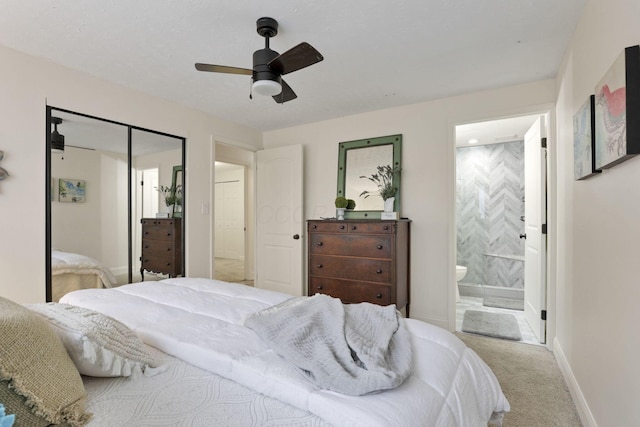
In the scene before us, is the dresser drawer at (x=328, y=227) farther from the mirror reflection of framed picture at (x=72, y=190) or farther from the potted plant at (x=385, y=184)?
the mirror reflection of framed picture at (x=72, y=190)

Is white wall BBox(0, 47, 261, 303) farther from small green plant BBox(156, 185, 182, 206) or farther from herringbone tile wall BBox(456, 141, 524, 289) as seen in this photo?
herringbone tile wall BBox(456, 141, 524, 289)

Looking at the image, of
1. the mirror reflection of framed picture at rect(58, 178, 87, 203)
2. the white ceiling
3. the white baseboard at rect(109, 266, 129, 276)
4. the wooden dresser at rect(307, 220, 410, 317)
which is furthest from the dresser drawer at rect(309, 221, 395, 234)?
the mirror reflection of framed picture at rect(58, 178, 87, 203)

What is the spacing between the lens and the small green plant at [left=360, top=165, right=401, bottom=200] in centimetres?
339

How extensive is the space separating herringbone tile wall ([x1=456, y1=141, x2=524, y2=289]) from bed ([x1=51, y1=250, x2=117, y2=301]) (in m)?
4.59

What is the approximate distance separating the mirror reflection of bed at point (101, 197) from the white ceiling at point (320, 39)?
51 cm

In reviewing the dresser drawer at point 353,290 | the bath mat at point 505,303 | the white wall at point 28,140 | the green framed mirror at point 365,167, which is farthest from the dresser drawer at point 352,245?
the white wall at point 28,140

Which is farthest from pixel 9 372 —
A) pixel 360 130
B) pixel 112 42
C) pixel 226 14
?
pixel 360 130

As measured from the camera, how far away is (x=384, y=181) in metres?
3.54

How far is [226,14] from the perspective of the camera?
1903mm

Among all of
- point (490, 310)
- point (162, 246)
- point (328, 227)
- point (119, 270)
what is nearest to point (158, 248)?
point (162, 246)

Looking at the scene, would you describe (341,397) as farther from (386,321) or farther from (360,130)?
(360,130)

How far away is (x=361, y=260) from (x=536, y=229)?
1726mm

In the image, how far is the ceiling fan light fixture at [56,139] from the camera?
2.52 m

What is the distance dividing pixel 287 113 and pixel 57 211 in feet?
7.89
